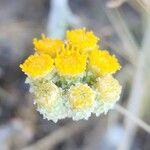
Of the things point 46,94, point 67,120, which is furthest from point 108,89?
point 67,120

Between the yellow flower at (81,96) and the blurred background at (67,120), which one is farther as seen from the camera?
the blurred background at (67,120)

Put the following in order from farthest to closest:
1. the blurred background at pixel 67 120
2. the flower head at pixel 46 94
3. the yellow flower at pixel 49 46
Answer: the blurred background at pixel 67 120, the yellow flower at pixel 49 46, the flower head at pixel 46 94

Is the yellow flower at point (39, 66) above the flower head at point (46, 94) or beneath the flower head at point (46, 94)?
above

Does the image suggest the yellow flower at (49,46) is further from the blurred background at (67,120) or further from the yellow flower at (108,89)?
the blurred background at (67,120)

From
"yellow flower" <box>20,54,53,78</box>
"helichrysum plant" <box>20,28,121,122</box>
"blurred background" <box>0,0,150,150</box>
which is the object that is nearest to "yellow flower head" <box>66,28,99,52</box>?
"helichrysum plant" <box>20,28,121,122</box>

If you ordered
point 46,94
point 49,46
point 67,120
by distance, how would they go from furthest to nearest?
point 67,120 → point 49,46 → point 46,94

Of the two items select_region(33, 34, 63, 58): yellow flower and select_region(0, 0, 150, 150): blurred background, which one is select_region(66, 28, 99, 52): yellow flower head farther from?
select_region(0, 0, 150, 150): blurred background

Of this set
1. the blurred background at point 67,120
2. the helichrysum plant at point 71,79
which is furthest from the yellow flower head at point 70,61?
the blurred background at point 67,120

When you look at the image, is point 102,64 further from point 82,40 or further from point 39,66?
point 39,66
